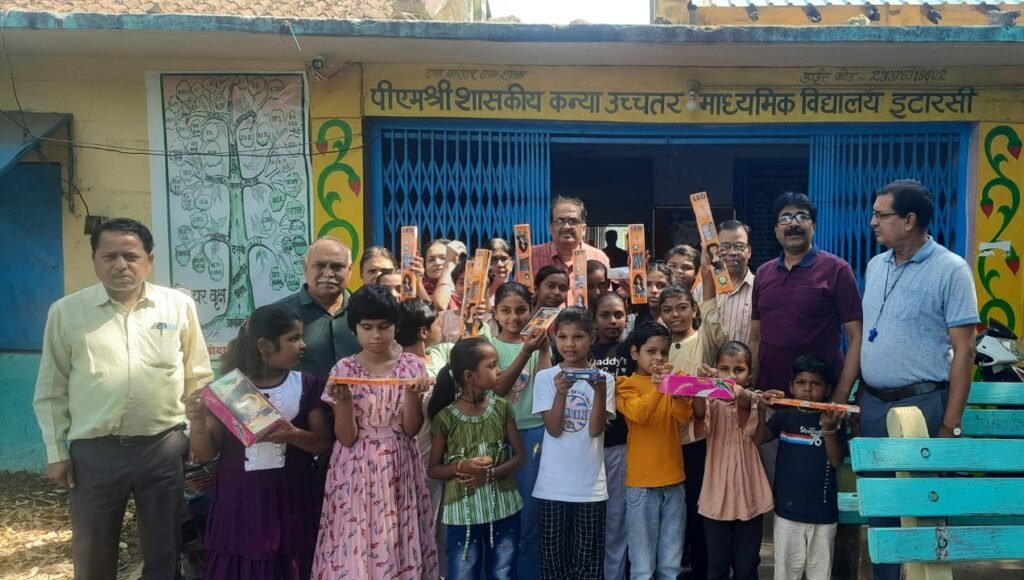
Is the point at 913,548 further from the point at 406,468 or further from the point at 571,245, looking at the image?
the point at 571,245

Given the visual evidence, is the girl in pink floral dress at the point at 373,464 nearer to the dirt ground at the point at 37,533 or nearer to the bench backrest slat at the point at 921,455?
the bench backrest slat at the point at 921,455

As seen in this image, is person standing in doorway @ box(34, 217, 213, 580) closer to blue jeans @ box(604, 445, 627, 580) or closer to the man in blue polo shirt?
blue jeans @ box(604, 445, 627, 580)

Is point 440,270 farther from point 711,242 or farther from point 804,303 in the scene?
point 804,303

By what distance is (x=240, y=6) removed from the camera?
19.9ft

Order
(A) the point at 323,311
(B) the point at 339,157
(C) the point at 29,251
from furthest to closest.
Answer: (C) the point at 29,251 < (B) the point at 339,157 < (A) the point at 323,311

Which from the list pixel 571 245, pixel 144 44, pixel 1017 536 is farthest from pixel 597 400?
pixel 144 44

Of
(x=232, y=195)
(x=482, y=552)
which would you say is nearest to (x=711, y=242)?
(x=482, y=552)

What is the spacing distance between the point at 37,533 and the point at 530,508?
3.23 metres

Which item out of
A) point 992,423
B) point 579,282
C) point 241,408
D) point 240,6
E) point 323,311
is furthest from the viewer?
point 240,6

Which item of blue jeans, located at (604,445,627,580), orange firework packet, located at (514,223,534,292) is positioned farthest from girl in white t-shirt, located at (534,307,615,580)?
orange firework packet, located at (514,223,534,292)

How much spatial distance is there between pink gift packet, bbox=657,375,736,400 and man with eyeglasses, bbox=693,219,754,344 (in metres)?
0.95

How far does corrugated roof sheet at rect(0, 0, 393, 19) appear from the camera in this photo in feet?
19.1

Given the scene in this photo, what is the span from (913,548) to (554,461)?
1.33 metres

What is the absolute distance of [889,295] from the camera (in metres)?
3.06
